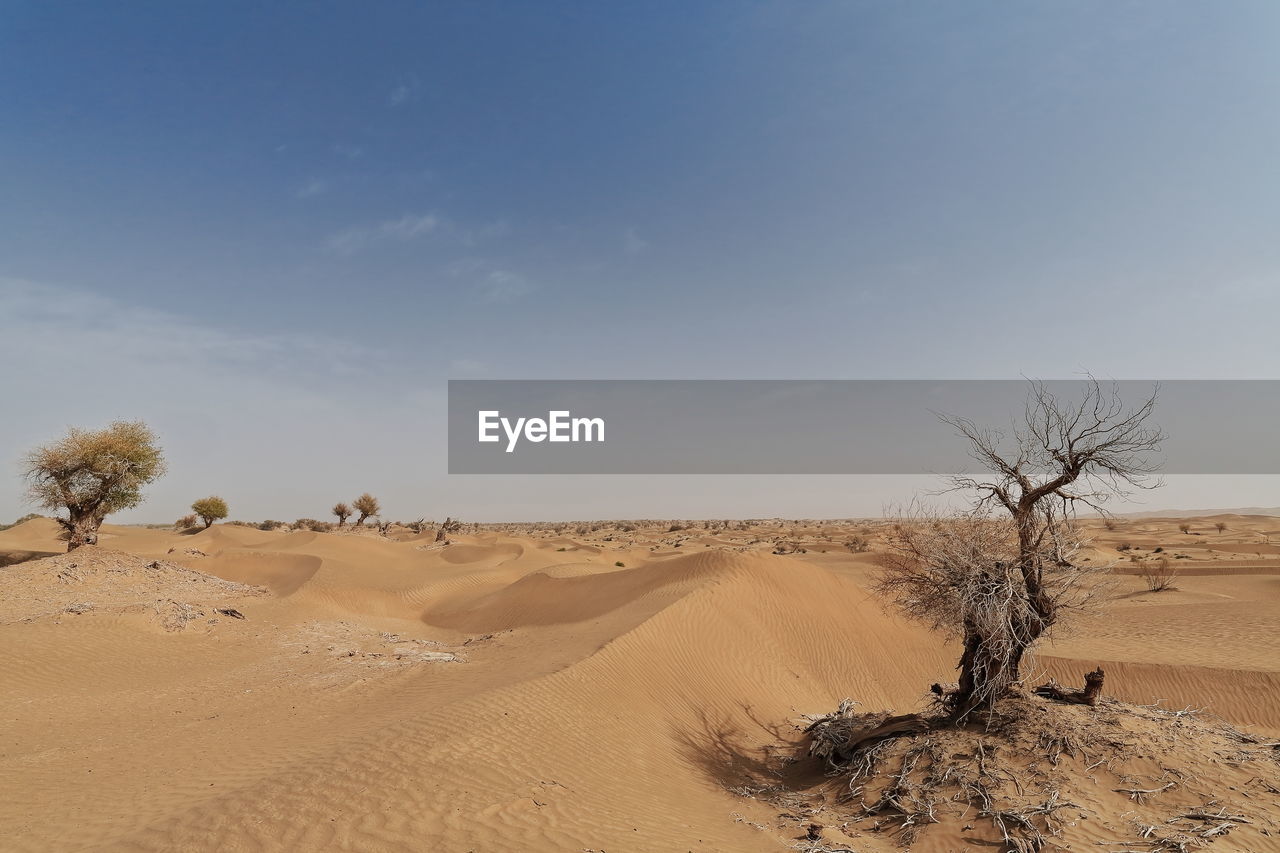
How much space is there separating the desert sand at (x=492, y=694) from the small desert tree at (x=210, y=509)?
39768 mm

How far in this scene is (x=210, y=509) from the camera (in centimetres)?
5666

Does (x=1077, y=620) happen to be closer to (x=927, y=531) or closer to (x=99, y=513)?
(x=927, y=531)

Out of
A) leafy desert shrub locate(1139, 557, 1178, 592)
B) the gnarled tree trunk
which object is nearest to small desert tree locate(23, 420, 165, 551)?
the gnarled tree trunk

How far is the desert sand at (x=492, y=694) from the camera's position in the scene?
636cm

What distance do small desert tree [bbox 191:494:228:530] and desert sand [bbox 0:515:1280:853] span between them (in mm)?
39768

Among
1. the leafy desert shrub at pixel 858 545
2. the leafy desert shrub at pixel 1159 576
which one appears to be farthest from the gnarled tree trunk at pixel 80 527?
the leafy desert shrub at pixel 1159 576

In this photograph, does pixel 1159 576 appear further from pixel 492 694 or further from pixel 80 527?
pixel 80 527

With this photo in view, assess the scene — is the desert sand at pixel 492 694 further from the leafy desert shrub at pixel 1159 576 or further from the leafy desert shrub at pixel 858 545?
the leafy desert shrub at pixel 858 545

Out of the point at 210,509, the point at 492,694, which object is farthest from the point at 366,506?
the point at 492,694

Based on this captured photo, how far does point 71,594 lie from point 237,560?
44.0 ft

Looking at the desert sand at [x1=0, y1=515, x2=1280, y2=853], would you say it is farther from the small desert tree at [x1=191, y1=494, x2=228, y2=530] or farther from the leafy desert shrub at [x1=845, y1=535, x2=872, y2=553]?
the small desert tree at [x1=191, y1=494, x2=228, y2=530]

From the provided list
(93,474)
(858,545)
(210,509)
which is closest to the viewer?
(93,474)

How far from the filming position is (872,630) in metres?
17.3

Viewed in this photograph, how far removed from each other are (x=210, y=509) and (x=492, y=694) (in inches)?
2387
